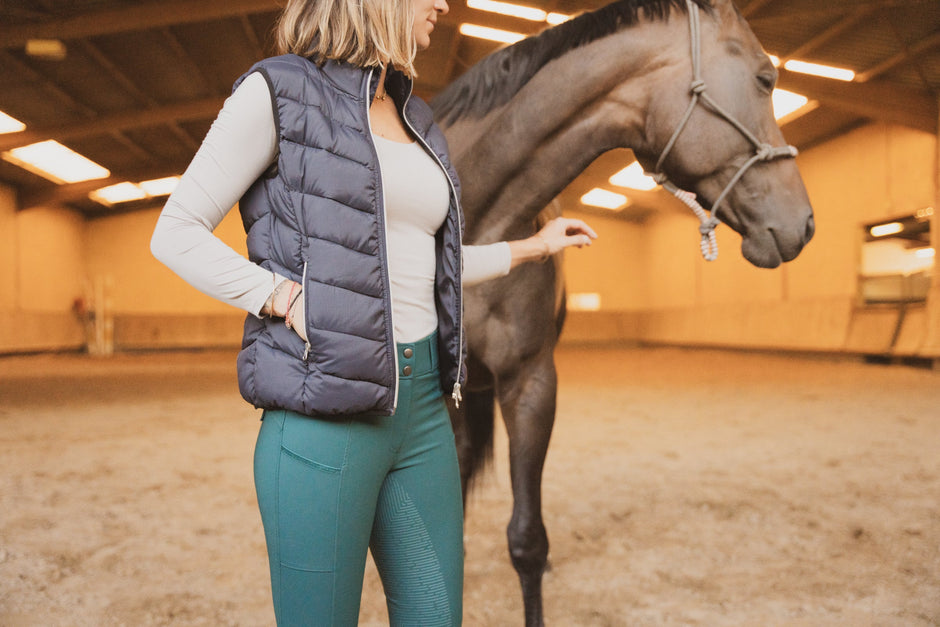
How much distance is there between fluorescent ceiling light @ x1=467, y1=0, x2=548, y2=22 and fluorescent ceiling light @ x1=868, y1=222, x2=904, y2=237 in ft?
20.5

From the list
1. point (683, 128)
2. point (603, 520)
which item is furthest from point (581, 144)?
point (603, 520)

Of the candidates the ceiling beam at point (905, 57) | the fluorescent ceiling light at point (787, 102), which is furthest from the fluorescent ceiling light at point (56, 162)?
the ceiling beam at point (905, 57)

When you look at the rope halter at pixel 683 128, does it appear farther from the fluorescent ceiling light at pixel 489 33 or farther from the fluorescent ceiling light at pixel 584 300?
the fluorescent ceiling light at pixel 584 300

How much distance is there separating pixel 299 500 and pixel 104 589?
1716mm

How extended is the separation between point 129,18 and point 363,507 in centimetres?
868

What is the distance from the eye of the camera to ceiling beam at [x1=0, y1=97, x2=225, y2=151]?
36.4ft

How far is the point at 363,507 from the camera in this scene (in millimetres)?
862

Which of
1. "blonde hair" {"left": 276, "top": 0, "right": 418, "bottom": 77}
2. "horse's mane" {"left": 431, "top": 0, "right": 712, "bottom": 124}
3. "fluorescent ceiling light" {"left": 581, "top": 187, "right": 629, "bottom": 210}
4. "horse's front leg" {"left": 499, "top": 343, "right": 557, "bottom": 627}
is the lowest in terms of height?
"horse's front leg" {"left": 499, "top": 343, "right": 557, "bottom": 627}

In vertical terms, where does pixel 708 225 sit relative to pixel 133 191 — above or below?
below

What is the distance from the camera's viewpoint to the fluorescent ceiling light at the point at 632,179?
14307 millimetres

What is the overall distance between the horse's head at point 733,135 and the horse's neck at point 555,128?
0.06 meters

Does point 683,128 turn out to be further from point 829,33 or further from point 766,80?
point 829,33

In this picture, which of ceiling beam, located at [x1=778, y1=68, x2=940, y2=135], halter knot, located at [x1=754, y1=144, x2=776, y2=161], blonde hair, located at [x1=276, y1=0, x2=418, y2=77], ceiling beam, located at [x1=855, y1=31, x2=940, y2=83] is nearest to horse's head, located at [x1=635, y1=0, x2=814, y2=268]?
halter knot, located at [x1=754, y1=144, x2=776, y2=161]

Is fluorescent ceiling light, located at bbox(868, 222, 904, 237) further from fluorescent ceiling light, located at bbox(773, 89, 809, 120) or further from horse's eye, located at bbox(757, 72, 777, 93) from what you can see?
horse's eye, located at bbox(757, 72, 777, 93)
